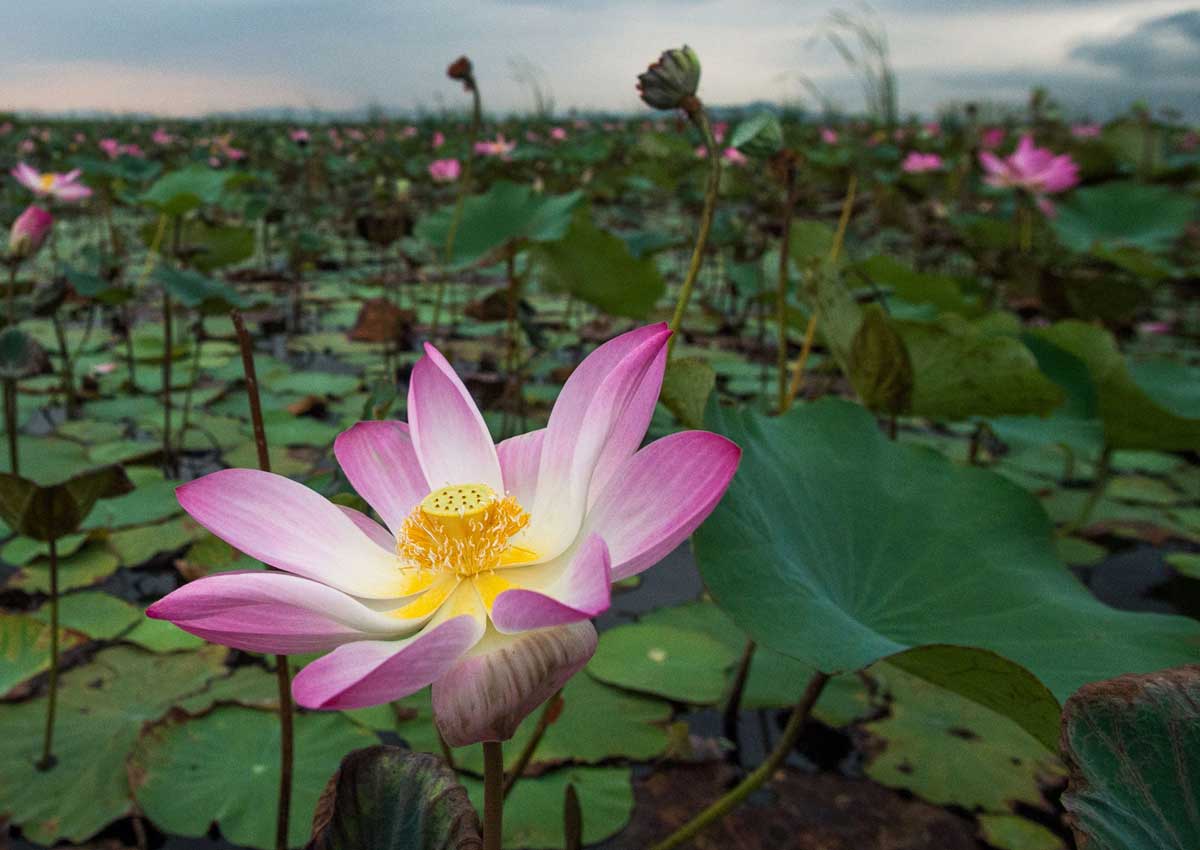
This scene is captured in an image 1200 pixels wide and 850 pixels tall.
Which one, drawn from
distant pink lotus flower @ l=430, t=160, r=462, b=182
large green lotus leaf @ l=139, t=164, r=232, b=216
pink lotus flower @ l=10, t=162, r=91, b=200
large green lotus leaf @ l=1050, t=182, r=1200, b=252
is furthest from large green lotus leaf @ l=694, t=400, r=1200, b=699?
distant pink lotus flower @ l=430, t=160, r=462, b=182

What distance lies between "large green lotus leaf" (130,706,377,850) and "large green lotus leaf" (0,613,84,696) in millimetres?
229

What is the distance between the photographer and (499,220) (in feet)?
7.63

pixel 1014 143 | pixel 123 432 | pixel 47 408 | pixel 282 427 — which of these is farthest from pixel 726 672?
pixel 1014 143

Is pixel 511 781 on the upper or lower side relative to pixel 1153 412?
lower

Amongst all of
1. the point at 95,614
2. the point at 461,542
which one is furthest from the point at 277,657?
the point at 95,614

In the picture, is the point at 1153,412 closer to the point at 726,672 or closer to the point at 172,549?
the point at 726,672

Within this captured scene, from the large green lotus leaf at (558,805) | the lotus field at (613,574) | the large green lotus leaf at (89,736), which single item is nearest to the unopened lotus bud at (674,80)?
the lotus field at (613,574)

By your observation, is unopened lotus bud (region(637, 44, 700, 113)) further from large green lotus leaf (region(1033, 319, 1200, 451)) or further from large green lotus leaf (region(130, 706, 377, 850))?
large green lotus leaf (region(1033, 319, 1200, 451))

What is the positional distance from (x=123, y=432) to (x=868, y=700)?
1.94 metres

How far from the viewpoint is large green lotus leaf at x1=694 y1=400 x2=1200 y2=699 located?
72 cm

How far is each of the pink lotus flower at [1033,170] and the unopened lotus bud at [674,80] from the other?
→ 2686 mm

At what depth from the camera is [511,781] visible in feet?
3.21

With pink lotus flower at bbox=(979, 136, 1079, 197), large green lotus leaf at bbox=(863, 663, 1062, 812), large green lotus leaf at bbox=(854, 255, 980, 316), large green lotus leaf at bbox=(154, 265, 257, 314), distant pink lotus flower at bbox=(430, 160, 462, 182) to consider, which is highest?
pink lotus flower at bbox=(979, 136, 1079, 197)

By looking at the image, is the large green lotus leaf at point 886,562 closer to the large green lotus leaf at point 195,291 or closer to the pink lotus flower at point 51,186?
the large green lotus leaf at point 195,291
